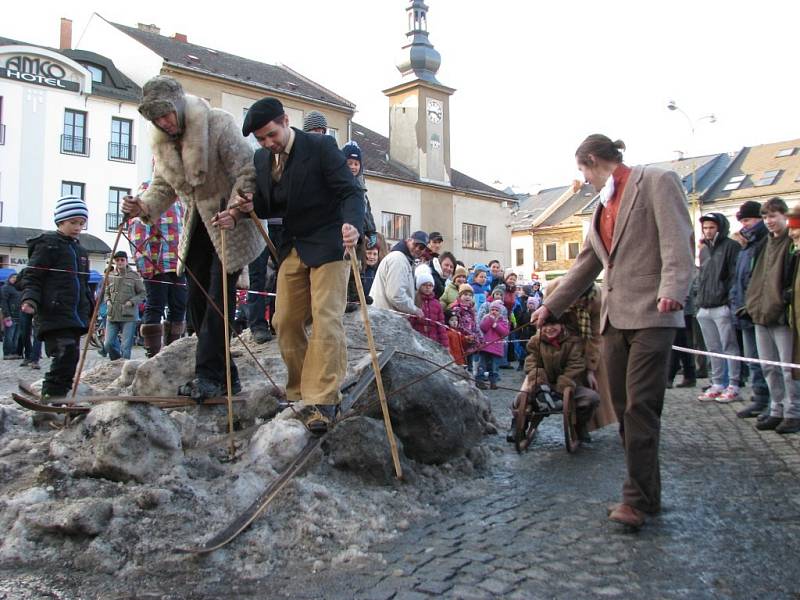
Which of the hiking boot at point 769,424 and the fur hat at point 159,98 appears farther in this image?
the hiking boot at point 769,424

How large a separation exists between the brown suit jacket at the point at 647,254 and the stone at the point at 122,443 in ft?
8.92

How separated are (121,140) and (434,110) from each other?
1732 cm

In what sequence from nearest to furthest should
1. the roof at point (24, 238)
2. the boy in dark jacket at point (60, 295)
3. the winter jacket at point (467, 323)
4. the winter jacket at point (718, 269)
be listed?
the boy in dark jacket at point (60, 295) < the winter jacket at point (718, 269) < the winter jacket at point (467, 323) < the roof at point (24, 238)

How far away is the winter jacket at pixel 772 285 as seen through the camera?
7.50 metres

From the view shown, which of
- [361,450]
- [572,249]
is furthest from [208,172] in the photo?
[572,249]

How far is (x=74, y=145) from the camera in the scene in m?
35.8

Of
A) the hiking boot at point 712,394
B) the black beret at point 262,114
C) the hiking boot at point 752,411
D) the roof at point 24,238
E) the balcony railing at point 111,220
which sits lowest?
the hiking boot at point 752,411

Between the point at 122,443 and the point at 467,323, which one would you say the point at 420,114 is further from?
the point at 122,443

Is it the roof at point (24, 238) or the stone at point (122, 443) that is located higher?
the roof at point (24, 238)

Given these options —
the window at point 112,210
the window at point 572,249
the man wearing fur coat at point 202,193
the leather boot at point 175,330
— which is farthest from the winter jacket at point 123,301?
the window at point 572,249

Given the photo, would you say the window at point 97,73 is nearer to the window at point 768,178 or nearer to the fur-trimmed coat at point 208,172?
the fur-trimmed coat at point 208,172

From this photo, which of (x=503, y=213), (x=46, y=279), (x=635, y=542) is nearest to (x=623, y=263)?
(x=635, y=542)

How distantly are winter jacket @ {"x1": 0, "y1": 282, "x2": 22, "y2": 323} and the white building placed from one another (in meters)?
17.9

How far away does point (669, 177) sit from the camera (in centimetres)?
452
